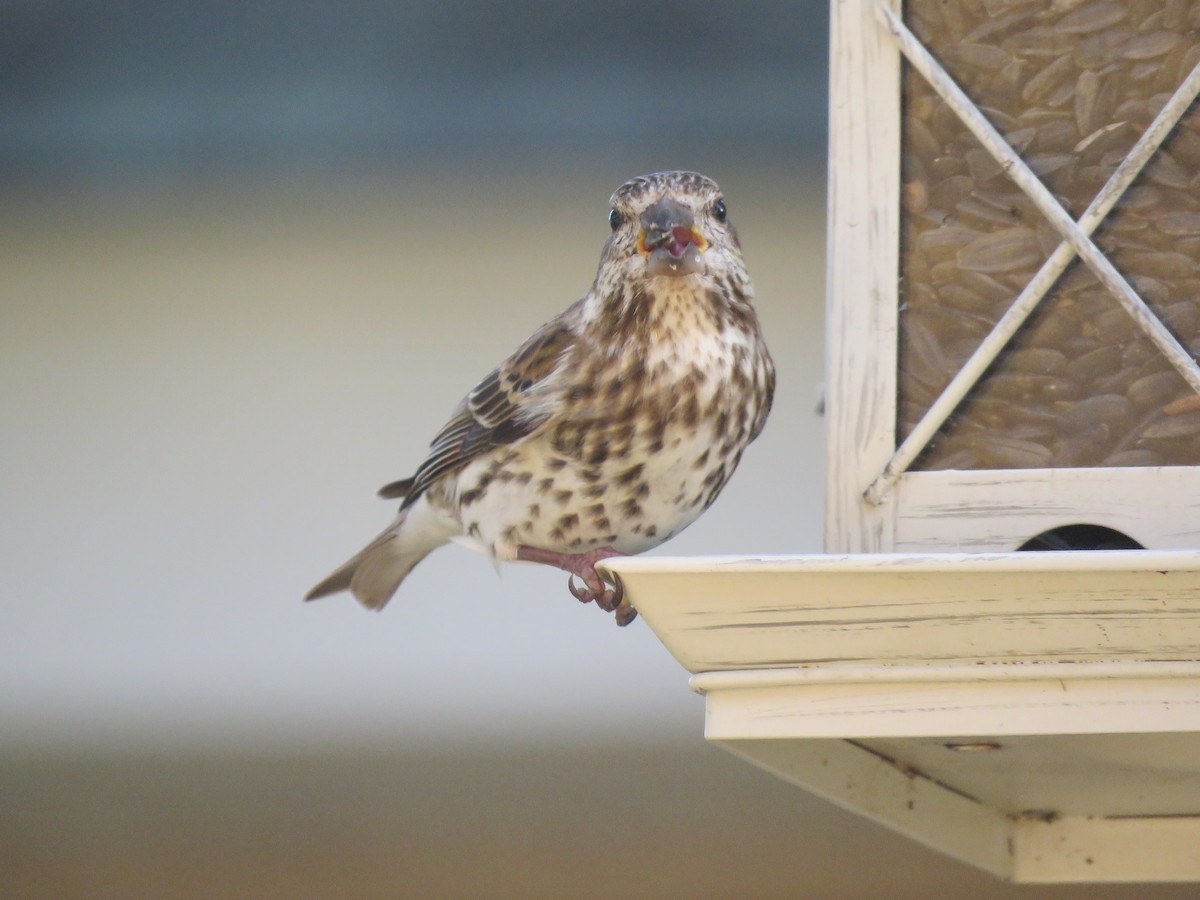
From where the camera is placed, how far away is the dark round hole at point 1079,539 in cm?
302

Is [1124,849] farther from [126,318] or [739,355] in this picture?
[126,318]

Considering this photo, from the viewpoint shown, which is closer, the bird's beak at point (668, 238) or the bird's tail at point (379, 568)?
the bird's beak at point (668, 238)

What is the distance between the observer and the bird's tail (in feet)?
14.4

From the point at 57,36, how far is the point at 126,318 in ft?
2.20

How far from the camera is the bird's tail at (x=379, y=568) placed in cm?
439

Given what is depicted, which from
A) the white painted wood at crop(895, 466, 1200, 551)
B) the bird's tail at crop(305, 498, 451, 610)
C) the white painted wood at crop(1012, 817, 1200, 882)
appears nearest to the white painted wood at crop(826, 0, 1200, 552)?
the white painted wood at crop(895, 466, 1200, 551)

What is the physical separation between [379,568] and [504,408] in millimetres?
775

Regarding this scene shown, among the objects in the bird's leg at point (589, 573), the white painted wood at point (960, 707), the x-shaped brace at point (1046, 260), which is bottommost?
the white painted wood at point (960, 707)

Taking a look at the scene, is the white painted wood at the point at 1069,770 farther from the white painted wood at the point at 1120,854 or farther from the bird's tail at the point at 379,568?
the bird's tail at the point at 379,568

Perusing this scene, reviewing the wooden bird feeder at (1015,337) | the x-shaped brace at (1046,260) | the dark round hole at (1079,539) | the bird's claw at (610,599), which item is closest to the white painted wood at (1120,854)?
the wooden bird feeder at (1015,337)

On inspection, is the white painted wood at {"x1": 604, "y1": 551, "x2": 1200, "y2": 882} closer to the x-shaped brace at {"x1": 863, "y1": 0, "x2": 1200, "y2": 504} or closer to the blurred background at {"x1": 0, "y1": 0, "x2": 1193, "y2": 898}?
the x-shaped brace at {"x1": 863, "y1": 0, "x2": 1200, "y2": 504}

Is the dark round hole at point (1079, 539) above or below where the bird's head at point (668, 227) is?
below

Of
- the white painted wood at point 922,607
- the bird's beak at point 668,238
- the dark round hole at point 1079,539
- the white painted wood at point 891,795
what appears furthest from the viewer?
the bird's beak at point 668,238

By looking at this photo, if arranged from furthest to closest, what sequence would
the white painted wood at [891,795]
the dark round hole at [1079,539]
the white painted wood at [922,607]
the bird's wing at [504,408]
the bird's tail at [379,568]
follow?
the bird's tail at [379,568]
the bird's wing at [504,408]
the dark round hole at [1079,539]
the white painted wood at [891,795]
the white painted wood at [922,607]
